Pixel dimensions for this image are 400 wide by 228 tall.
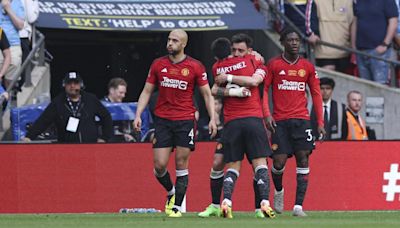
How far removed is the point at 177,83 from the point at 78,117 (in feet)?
12.0

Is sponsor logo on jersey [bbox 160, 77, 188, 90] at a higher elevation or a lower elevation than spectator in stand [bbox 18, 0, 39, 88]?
lower

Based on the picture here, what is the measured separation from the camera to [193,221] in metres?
17.5

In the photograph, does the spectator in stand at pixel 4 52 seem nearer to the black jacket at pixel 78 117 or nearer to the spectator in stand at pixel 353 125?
the black jacket at pixel 78 117

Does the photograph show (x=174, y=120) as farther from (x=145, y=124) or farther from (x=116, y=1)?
(x=116, y=1)

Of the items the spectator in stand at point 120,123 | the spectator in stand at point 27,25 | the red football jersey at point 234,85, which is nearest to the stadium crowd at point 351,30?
the spectator in stand at point 120,123

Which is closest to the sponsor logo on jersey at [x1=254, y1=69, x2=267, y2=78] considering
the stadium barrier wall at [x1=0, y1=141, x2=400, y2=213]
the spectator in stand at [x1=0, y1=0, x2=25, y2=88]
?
the stadium barrier wall at [x1=0, y1=141, x2=400, y2=213]

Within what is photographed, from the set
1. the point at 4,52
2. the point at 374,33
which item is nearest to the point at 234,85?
the point at 4,52

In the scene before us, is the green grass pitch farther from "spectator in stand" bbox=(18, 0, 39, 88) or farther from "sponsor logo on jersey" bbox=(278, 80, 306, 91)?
"spectator in stand" bbox=(18, 0, 39, 88)

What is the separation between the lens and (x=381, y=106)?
25.5 meters

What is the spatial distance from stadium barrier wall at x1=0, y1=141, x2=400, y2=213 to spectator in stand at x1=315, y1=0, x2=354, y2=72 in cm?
403

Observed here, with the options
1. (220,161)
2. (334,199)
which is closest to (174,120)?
(220,161)

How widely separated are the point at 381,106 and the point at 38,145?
6616 mm

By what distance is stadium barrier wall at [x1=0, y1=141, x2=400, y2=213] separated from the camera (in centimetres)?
2194

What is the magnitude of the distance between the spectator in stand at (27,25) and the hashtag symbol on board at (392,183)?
20.1 ft
